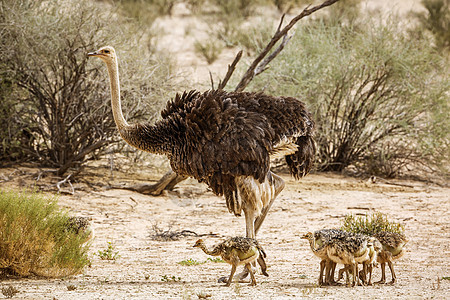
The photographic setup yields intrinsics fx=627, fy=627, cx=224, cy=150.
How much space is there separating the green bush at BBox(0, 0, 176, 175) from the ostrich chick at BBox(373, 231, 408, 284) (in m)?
5.18

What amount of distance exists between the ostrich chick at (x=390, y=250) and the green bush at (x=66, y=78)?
5.18 metres

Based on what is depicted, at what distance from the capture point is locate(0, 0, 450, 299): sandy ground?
206 inches

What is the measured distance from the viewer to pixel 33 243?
18.9ft

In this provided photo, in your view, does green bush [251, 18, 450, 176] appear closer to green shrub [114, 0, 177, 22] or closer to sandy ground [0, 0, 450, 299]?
sandy ground [0, 0, 450, 299]

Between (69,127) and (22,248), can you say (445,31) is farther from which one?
(22,248)

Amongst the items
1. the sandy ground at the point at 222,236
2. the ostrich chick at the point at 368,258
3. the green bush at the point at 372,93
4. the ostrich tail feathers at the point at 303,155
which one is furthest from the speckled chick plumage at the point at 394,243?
the green bush at the point at 372,93

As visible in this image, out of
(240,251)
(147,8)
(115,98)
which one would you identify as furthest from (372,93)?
(147,8)

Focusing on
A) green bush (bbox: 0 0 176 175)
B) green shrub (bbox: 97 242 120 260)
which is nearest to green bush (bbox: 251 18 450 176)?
green bush (bbox: 0 0 176 175)

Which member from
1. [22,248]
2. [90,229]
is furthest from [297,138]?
[22,248]

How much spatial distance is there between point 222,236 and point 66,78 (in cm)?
409

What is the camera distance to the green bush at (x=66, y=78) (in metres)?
9.77

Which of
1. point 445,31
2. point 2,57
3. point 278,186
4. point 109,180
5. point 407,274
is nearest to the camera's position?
point 407,274

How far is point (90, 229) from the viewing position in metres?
→ 6.57

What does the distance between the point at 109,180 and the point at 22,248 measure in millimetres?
5035
